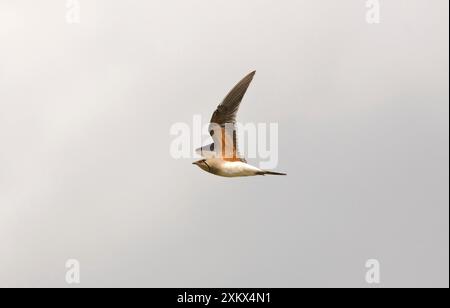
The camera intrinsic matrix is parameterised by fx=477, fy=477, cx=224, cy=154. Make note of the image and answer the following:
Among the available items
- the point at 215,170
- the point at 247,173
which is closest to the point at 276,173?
the point at 247,173

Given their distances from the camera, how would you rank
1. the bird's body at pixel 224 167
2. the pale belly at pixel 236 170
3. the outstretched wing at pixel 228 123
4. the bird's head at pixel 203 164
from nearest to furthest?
the pale belly at pixel 236 170 → the bird's body at pixel 224 167 → the bird's head at pixel 203 164 → the outstretched wing at pixel 228 123

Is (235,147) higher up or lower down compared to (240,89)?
lower down

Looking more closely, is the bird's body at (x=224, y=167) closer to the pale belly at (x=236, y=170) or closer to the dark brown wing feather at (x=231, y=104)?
the pale belly at (x=236, y=170)

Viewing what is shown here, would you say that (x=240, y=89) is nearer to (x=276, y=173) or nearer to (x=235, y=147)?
(x=235, y=147)

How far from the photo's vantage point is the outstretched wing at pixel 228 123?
66.4ft

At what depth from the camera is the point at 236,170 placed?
790 inches

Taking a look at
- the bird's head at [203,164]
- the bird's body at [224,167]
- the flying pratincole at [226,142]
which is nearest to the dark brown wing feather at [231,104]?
the flying pratincole at [226,142]

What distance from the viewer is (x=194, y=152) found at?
20.7 metres

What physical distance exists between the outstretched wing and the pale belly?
0.43m

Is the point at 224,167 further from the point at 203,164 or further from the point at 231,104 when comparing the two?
the point at 231,104

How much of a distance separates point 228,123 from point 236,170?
2072mm

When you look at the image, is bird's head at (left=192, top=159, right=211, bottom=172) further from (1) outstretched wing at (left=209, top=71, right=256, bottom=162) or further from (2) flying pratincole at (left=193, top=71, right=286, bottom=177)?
(1) outstretched wing at (left=209, top=71, right=256, bottom=162)

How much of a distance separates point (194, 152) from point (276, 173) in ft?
13.1

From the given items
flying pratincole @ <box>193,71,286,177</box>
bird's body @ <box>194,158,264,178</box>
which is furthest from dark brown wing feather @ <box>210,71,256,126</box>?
bird's body @ <box>194,158,264,178</box>
